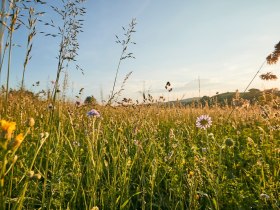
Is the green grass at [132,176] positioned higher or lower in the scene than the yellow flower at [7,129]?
lower

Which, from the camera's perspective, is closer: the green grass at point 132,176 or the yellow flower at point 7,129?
the yellow flower at point 7,129

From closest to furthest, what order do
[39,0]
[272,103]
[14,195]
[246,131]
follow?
[14,195]
[39,0]
[272,103]
[246,131]

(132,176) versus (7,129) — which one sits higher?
(7,129)

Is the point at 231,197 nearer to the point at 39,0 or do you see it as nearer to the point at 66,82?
the point at 39,0

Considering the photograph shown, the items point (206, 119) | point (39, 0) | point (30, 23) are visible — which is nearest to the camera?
point (30, 23)

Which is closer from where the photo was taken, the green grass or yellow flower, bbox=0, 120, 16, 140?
yellow flower, bbox=0, 120, 16, 140

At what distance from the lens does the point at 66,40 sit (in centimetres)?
279

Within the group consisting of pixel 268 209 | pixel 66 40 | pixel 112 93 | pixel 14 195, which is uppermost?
pixel 66 40

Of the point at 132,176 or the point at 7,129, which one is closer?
the point at 7,129

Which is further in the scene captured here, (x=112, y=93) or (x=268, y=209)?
(x=112, y=93)

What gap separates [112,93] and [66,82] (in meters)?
1.30

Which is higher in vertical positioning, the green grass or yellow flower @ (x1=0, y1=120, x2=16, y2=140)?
yellow flower @ (x1=0, y1=120, x2=16, y2=140)

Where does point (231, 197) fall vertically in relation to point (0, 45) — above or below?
below

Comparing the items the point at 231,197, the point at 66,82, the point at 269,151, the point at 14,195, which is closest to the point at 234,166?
the point at 269,151
